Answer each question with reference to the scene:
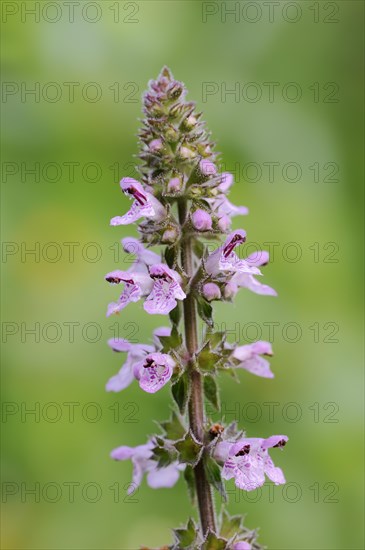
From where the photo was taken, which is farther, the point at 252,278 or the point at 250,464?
the point at 252,278

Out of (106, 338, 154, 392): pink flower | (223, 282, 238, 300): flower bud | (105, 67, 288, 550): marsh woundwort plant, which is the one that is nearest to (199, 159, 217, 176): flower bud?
(105, 67, 288, 550): marsh woundwort plant

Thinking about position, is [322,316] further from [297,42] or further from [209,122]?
[297,42]

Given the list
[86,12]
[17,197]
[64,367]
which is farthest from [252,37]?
[64,367]

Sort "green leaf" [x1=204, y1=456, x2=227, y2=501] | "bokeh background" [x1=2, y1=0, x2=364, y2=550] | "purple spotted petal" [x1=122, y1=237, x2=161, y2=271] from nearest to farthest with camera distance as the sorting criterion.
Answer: "green leaf" [x1=204, y1=456, x2=227, y2=501] → "purple spotted petal" [x1=122, y1=237, x2=161, y2=271] → "bokeh background" [x1=2, y1=0, x2=364, y2=550]


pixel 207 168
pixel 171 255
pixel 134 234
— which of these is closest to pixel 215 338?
pixel 171 255

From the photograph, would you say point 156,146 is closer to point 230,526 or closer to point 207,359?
point 207,359

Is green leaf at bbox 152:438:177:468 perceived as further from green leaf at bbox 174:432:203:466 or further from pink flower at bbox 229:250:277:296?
pink flower at bbox 229:250:277:296
